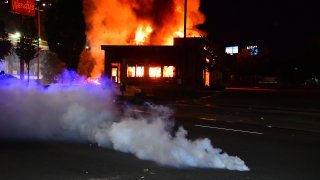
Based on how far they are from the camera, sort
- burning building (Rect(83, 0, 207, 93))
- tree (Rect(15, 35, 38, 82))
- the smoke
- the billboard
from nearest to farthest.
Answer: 1. the smoke
2. the billboard
3. tree (Rect(15, 35, 38, 82))
4. burning building (Rect(83, 0, 207, 93))

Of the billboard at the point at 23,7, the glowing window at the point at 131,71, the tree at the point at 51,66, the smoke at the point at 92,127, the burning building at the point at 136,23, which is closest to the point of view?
the smoke at the point at 92,127

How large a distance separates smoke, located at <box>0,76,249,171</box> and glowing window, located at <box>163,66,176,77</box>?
29.9 m

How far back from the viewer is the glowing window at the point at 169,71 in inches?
1806

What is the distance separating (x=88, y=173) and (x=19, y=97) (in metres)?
7.44

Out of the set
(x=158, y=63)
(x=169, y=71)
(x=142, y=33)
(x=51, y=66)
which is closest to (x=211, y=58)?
(x=169, y=71)

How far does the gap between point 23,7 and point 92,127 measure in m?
26.4

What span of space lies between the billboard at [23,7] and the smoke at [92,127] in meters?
21.5

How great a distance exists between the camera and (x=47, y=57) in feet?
173

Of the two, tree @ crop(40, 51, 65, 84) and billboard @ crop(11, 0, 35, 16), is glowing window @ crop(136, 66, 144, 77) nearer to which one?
tree @ crop(40, 51, 65, 84)

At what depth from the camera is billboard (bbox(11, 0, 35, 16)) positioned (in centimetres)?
3459

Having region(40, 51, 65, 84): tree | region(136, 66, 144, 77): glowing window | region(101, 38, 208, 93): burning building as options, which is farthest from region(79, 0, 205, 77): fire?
region(136, 66, 144, 77): glowing window

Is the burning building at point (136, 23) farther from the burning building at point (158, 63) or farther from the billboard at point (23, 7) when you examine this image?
the billboard at point (23, 7)

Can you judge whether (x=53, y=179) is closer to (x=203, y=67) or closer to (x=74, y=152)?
(x=74, y=152)

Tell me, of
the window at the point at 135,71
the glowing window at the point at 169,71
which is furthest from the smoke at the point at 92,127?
the glowing window at the point at 169,71
